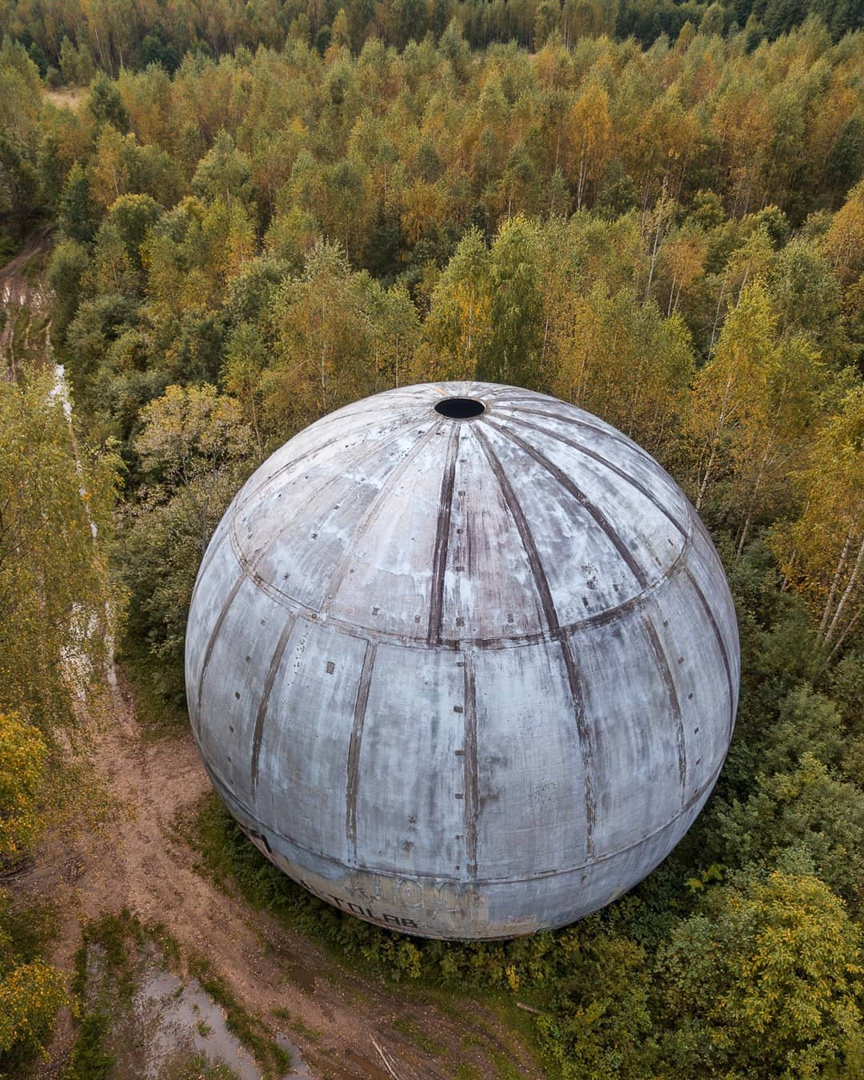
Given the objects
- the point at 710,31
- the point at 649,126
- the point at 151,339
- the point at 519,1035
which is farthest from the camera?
the point at 710,31

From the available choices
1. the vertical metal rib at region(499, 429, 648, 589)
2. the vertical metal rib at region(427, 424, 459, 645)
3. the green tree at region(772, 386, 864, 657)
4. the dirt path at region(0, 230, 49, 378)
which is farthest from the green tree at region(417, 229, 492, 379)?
the dirt path at region(0, 230, 49, 378)

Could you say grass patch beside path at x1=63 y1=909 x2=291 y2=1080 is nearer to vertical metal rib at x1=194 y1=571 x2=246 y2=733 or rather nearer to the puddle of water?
the puddle of water

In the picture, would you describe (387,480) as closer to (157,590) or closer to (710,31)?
(157,590)

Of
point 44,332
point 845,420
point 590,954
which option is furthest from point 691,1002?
point 44,332

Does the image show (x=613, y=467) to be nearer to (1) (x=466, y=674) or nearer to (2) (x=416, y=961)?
(1) (x=466, y=674)

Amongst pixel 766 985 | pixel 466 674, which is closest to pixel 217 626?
pixel 466 674

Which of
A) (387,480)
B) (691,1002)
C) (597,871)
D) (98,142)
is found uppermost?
(98,142)
